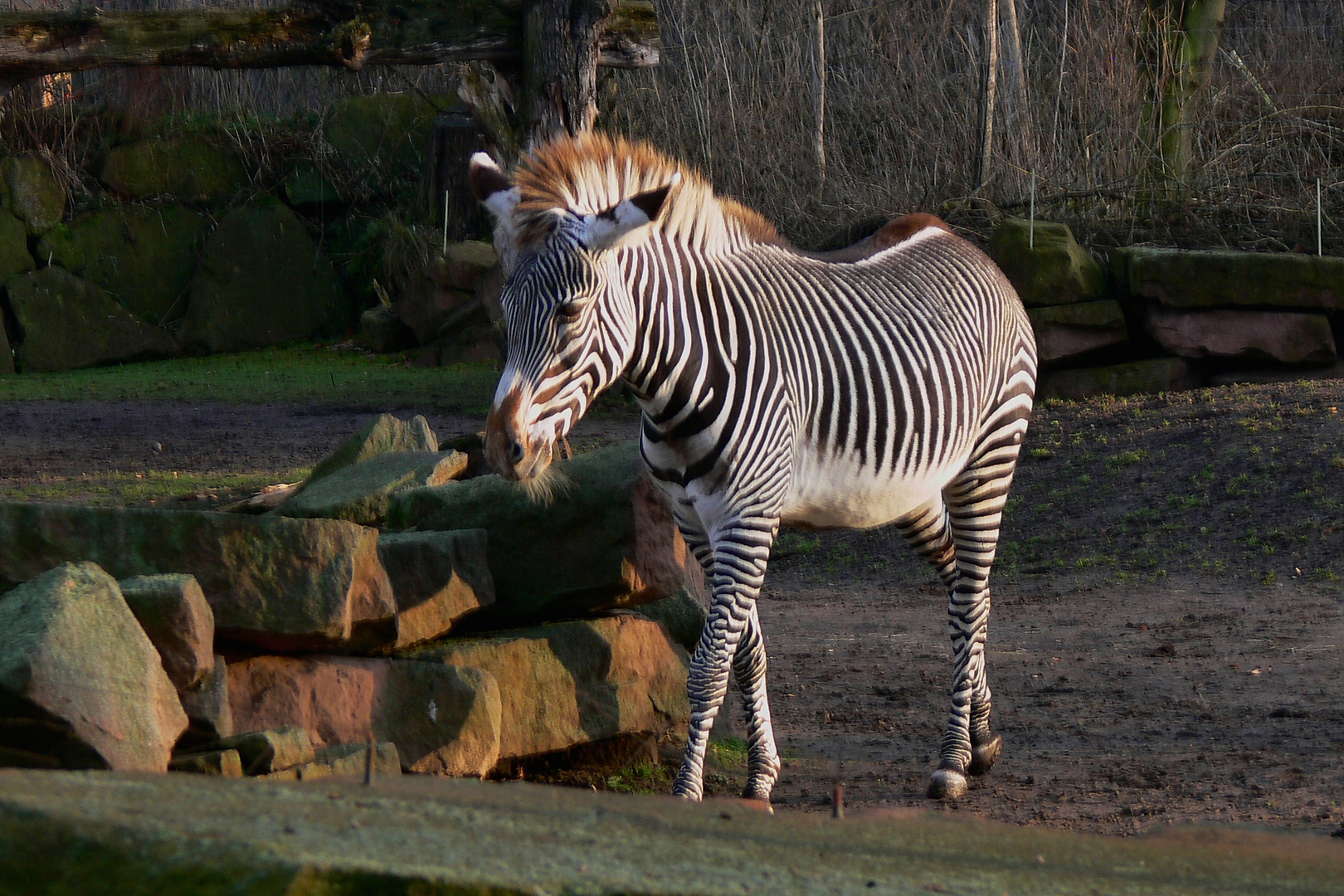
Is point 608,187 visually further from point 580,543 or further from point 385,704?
point 385,704

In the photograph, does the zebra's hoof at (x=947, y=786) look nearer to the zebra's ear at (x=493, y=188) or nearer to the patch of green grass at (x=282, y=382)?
the zebra's ear at (x=493, y=188)

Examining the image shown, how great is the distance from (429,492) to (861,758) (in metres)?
1.99

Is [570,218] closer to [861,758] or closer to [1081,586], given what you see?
[861,758]

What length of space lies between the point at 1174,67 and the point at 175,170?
1107 cm

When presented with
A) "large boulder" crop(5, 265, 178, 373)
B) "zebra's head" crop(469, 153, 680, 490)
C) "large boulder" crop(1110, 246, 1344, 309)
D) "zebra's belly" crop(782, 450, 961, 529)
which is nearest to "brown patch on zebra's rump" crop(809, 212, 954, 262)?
"zebra's belly" crop(782, 450, 961, 529)

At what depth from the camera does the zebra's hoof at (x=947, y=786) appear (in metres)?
4.88

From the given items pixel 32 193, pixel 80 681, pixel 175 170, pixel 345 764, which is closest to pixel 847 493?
pixel 345 764

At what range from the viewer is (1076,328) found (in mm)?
11211

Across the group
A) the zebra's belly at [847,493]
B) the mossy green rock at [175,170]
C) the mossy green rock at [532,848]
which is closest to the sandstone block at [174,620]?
the mossy green rock at [532,848]

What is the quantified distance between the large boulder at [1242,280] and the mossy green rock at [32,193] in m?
11.6

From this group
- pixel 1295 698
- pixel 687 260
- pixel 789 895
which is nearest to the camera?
pixel 789 895

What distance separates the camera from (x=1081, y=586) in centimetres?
811

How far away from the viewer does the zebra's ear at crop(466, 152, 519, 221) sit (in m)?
4.23

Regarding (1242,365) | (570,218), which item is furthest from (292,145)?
(570,218)
